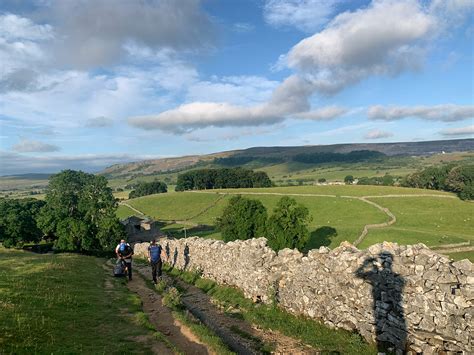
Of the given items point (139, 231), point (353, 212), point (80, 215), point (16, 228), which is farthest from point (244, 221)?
point (16, 228)

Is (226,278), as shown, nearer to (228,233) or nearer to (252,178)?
(228,233)

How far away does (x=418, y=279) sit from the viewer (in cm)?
996

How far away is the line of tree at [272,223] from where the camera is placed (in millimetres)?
59875

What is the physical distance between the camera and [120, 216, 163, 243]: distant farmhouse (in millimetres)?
76219

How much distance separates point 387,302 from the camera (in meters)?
10.7

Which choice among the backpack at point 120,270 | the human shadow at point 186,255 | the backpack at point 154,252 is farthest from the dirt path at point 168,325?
the human shadow at point 186,255

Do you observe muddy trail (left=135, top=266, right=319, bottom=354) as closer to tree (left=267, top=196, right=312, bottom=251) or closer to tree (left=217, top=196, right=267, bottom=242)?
tree (left=267, top=196, right=312, bottom=251)

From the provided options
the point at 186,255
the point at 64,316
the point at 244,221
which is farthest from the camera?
the point at 244,221

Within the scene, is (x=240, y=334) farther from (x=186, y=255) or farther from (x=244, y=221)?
(x=244, y=221)

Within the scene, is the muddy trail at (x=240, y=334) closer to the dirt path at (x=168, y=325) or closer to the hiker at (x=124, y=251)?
the dirt path at (x=168, y=325)

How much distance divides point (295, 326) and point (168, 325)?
4404mm

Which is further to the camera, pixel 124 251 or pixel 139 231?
pixel 139 231

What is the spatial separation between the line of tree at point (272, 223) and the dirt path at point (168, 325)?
42.5 m

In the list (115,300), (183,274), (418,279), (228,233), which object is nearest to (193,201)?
(228,233)
